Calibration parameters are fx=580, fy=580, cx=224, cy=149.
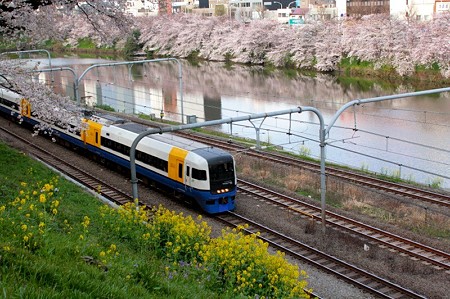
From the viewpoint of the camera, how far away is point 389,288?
13.3 metres

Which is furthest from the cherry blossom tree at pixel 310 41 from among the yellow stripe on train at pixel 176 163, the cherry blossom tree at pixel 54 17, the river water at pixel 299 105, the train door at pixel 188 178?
the train door at pixel 188 178

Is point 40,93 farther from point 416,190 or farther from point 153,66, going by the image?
point 153,66

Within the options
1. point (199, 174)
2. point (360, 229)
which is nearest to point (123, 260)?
point (199, 174)

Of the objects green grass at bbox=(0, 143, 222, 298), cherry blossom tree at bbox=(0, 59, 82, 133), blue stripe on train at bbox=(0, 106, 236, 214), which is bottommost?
blue stripe on train at bbox=(0, 106, 236, 214)

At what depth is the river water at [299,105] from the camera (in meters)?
29.3

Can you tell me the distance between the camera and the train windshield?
59.7 ft

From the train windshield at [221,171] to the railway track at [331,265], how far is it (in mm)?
1357

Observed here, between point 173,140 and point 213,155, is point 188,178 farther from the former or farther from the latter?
point 173,140

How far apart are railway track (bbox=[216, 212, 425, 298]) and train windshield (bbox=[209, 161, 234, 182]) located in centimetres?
136

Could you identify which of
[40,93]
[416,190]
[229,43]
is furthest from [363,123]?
[229,43]

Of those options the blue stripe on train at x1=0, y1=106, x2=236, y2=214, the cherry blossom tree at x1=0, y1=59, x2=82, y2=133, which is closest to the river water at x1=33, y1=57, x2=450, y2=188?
the blue stripe on train at x1=0, y1=106, x2=236, y2=214

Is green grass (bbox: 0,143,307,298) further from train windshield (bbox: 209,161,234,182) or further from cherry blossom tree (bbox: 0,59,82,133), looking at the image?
train windshield (bbox: 209,161,234,182)

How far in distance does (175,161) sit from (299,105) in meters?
25.3

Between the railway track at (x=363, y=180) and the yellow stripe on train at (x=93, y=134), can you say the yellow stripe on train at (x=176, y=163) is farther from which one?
the yellow stripe on train at (x=93, y=134)
